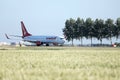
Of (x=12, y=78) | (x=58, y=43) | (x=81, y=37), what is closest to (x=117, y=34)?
(x=81, y=37)

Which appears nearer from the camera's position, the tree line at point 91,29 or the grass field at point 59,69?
the grass field at point 59,69

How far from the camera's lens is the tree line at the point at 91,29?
141250 millimetres

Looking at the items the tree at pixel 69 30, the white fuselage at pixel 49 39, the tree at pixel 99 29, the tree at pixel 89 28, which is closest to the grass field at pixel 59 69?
the white fuselage at pixel 49 39

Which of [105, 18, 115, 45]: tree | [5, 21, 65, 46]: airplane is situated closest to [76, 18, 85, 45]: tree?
[105, 18, 115, 45]: tree

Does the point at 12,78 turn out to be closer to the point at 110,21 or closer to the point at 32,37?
the point at 32,37

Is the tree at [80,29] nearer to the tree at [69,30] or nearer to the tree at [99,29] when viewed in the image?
the tree at [69,30]

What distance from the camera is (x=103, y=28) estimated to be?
142 meters

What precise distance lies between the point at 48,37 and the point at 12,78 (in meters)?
109

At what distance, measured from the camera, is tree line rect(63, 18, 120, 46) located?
141250 millimetres

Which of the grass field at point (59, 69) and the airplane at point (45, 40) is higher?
the airplane at point (45, 40)

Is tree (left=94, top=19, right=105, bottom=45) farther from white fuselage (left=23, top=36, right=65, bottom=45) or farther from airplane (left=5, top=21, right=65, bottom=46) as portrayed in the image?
white fuselage (left=23, top=36, right=65, bottom=45)

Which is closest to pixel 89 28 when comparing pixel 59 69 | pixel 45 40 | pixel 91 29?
pixel 91 29

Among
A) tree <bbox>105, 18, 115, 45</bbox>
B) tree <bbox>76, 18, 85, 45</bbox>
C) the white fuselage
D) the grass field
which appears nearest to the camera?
the grass field

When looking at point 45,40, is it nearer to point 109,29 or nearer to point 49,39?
point 49,39
